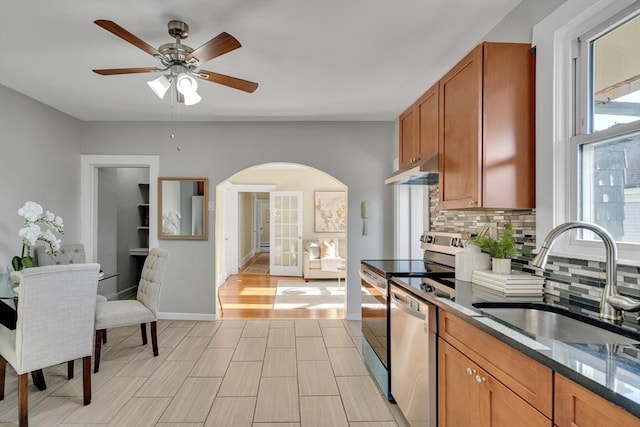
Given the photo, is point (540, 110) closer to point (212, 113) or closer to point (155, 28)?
point (155, 28)

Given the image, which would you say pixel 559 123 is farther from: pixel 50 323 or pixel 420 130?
pixel 50 323

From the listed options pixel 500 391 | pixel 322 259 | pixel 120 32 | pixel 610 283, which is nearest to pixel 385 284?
pixel 500 391

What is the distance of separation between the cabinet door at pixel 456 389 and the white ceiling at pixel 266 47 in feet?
6.35

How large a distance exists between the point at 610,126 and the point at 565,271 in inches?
26.4

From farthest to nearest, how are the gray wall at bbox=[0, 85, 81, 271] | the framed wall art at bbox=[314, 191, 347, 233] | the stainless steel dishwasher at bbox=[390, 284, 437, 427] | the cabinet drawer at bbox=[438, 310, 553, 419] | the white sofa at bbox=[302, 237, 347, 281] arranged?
the framed wall art at bbox=[314, 191, 347, 233] < the white sofa at bbox=[302, 237, 347, 281] < the gray wall at bbox=[0, 85, 81, 271] < the stainless steel dishwasher at bbox=[390, 284, 437, 427] < the cabinet drawer at bbox=[438, 310, 553, 419]

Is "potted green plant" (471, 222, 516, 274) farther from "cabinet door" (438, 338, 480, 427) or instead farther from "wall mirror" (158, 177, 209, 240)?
"wall mirror" (158, 177, 209, 240)

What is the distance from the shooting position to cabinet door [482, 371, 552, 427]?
3.46 ft

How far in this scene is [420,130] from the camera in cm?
279

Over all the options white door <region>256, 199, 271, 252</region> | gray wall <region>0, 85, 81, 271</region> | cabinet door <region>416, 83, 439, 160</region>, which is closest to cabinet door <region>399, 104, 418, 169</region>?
cabinet door <region>416, 83, 439, 160</region>

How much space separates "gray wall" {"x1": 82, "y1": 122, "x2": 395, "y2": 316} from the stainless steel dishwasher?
2.14 m

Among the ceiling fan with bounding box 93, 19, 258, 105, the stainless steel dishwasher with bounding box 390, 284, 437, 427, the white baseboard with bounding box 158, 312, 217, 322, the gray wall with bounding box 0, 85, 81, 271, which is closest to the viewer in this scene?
the stainless steel dishwasher with bounding box 390, 284, 437, 427

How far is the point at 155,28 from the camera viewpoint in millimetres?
2254

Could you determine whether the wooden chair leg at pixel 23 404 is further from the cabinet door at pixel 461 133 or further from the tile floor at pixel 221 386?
the cabinet door at pixel 461 133

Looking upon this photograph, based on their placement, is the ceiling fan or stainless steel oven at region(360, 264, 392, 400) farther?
stainless steel oven at region(360, 264, 392, 400)
